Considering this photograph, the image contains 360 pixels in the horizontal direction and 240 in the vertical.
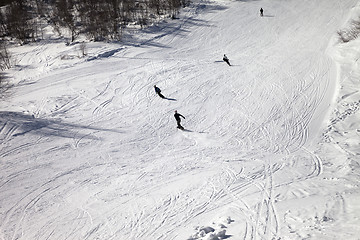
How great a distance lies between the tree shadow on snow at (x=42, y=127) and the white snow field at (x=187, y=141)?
104 millimetres

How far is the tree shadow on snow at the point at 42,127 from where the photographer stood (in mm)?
15555

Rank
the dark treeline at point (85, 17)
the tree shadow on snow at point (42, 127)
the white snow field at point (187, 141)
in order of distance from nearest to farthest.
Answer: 1. the white snow field at point (187, 141)
2. the tree shadow on snow at point (42, 127)
3. the dark treeline at point (85, 17)

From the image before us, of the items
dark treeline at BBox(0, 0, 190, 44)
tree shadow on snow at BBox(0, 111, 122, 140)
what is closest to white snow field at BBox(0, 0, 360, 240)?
tree shadow on snow at BBox(0, 111, 122, 140)

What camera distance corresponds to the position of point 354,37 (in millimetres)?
22484

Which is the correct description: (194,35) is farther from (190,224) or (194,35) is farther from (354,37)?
→ (190,224)

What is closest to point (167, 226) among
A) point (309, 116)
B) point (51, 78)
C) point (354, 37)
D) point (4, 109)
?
point (309, 116)

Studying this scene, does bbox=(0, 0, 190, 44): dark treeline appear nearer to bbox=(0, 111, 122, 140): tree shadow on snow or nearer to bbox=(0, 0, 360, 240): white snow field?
bbox=(0, 0, 360, 240): white snow field

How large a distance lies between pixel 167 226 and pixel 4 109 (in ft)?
47.0

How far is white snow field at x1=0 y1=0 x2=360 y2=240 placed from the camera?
376 inches

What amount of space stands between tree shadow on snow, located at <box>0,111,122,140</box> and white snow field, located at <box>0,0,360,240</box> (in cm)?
10

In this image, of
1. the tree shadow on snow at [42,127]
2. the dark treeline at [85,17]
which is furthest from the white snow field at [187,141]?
the dark treeline at [85,17]

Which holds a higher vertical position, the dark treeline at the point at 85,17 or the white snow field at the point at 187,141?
the dark treeline at the point at 85,17

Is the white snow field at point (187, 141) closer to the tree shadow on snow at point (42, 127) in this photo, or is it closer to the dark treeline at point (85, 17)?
the tree shadow on snow at point (42, 127)

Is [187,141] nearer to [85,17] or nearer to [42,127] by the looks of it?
[42,127]
